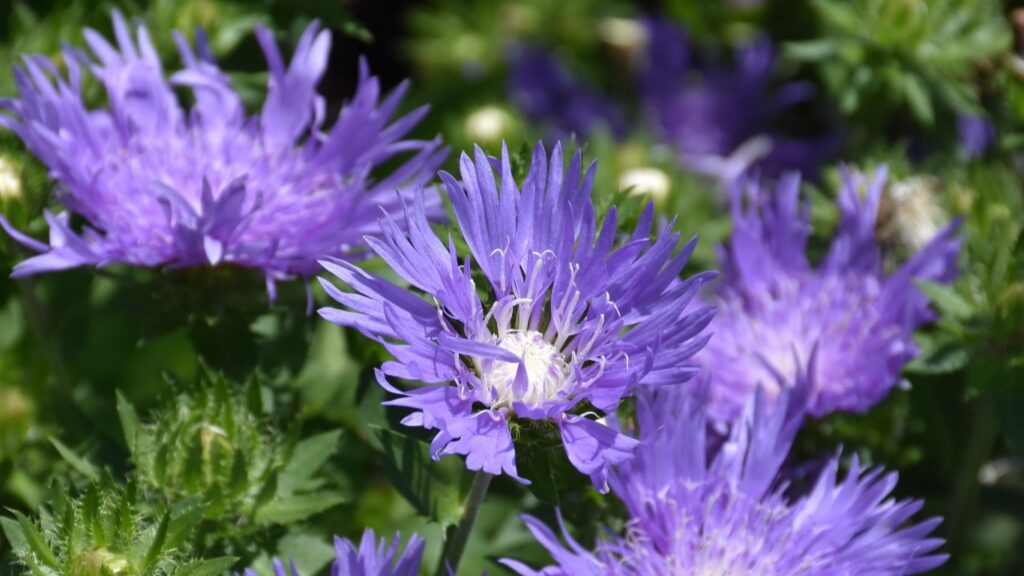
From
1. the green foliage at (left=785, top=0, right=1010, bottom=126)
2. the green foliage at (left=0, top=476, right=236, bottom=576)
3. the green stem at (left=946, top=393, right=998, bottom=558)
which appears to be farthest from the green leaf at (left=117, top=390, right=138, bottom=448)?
the green foliage at (left=785, top=0, right=1010, bottom=126)

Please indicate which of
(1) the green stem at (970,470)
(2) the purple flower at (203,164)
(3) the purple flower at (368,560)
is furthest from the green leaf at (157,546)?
(1) the green stem at (970,470)

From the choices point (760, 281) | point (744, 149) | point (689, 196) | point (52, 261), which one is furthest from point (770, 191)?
point (52, 261)

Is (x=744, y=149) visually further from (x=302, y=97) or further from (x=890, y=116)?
(x=302, y=97)

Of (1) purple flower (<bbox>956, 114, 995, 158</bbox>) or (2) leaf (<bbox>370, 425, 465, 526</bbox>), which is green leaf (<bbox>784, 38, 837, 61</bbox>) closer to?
(1) purple flower (<bbox>956, 114, 995, 158</bbox>)

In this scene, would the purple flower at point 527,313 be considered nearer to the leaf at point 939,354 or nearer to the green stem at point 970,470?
the leaf at point 939,354

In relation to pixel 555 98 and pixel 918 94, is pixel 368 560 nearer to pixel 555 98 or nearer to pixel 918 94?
pixel 918 94

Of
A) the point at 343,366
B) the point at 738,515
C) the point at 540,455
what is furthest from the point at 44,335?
the point at 738,515
